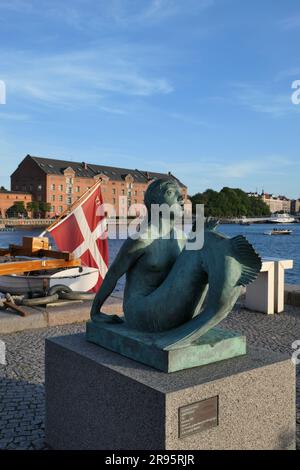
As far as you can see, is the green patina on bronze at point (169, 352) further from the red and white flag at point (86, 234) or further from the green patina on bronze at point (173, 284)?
the red and white flag at point (86, 234)

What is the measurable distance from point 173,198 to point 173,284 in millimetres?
626

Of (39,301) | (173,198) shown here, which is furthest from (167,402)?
(39,301)

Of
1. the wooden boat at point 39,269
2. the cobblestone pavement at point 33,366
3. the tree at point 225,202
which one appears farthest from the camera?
the tree at point 225,202

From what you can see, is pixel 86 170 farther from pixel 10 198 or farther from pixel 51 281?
pixel 51 281

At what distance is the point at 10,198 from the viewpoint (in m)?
89.4

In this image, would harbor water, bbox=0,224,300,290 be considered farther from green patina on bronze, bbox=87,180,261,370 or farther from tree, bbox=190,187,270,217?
tree, bbox=190,187,270,217

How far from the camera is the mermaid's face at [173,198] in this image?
330 cm

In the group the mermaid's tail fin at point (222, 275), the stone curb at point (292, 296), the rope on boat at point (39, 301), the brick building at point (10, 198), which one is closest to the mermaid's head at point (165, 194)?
the mermaid's tail fin at point (222, 275)

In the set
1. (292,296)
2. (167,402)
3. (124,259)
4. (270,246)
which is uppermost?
(124,259)

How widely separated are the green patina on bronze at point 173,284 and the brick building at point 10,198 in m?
89.2

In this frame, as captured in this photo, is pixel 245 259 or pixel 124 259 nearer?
pixel 245 259
